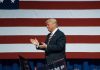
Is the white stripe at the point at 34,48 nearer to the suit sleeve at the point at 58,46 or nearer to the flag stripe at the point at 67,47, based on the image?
the flag stripe at the point at 67,47

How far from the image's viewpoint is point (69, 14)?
18.4 ft

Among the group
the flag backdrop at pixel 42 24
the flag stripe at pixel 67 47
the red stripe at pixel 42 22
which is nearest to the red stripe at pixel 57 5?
the flag backdrop at pixel 42 24

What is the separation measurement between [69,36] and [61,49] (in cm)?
115

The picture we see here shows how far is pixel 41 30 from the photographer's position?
5.60 meters

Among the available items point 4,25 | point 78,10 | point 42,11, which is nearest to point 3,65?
point 4,25

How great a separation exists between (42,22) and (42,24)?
3 centimetres

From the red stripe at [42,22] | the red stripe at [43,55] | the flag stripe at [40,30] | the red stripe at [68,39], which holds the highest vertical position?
the red stripe at [42,22]

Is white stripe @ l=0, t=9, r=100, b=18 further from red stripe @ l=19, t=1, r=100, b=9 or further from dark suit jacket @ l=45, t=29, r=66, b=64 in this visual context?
dark suit jacket @ l=45, t=29, r=66, b=64

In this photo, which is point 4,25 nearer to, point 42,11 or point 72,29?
point 42,11

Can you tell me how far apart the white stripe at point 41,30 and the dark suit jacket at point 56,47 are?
105 cm

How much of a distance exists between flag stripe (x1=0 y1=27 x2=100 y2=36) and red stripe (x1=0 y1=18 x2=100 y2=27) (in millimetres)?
57

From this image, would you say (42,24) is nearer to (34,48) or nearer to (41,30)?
(41,30)

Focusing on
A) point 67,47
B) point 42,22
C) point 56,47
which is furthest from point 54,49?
point 42,22

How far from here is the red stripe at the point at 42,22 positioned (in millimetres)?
5598
